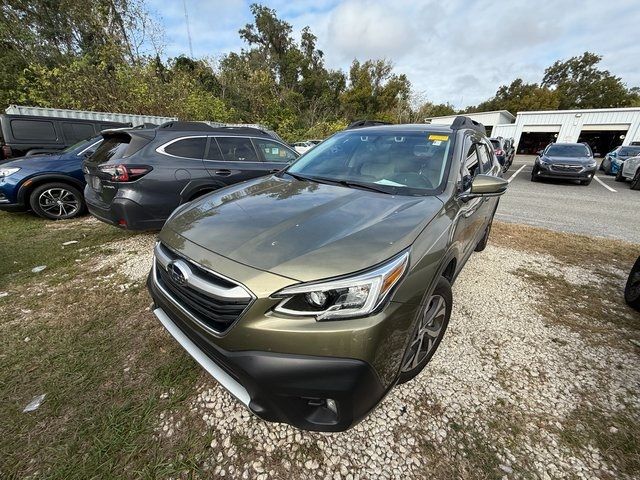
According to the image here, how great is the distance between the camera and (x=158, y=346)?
238 centimetres

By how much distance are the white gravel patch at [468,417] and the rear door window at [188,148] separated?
322cm

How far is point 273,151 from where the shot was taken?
5.18 meters

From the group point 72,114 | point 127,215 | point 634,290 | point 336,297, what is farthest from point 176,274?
point 72,114

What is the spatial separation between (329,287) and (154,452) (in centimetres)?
140

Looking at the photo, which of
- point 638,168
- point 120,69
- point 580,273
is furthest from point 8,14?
point 638,168

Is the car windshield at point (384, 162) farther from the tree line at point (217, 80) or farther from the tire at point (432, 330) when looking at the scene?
the tree line at point (217, 80)

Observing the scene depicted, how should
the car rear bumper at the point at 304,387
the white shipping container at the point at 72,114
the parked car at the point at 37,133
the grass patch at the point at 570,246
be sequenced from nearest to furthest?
the car rear bumper at the point at 304,387 < the grass patch at the point at 570,246 < the parked car at the point at 37,133 < the white shipping container at the point at 72,114

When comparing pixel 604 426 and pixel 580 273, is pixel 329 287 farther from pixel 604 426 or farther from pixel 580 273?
pixel 580 273

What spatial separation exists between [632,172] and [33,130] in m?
19.9

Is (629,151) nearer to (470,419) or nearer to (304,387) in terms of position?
(470,419)

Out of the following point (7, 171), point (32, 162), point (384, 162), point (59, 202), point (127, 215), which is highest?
point (384, 162)

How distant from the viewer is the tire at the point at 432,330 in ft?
6.35

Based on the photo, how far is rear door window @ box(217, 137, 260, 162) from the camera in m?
4.55

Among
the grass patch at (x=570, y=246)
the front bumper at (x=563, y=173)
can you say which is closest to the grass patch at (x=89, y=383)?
the grass patch at (x=570, y=246)
